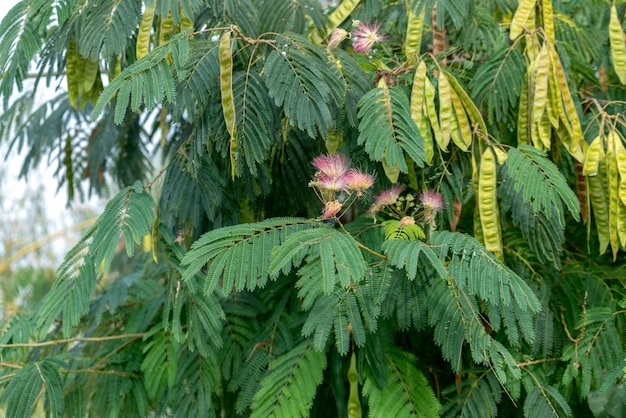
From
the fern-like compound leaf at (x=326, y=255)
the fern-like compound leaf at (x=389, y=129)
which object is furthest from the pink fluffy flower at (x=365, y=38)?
the fern-like compound leaf at (x=326, y=255)

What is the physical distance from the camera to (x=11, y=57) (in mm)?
2730

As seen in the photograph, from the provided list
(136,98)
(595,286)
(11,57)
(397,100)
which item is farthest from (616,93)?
(11,57)

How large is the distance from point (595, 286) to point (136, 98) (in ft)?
5.56

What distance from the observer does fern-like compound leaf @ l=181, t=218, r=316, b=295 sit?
211 centimetres

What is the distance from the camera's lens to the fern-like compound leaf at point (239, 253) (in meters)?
2.11

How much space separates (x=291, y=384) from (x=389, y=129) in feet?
2.89

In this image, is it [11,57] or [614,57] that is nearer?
[11,57]

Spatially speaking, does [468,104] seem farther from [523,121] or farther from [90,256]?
[90,256]

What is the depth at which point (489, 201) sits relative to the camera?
2.50 m

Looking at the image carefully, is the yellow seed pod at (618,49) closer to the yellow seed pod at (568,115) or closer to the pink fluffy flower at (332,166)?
the yellow seed pod at (568,115)

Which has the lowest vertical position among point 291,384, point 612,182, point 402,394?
point 402,394

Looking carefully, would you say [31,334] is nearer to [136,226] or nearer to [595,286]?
[136,226]

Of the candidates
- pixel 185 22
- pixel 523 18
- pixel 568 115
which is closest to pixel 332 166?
pixel 185 22

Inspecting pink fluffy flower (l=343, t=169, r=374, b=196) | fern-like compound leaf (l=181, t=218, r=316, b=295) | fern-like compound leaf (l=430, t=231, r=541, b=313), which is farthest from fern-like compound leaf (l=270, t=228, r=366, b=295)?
fern-like compound leaf (l=430, t=231, r=541, b=313)
